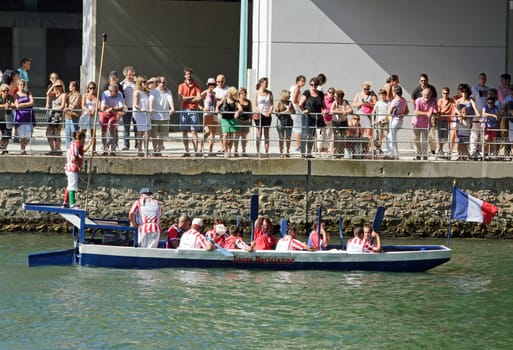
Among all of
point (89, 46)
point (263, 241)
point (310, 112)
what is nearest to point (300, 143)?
point (310, 112)

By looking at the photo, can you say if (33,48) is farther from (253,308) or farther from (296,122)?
(253,308)

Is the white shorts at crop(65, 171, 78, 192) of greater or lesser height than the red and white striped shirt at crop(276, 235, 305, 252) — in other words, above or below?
above

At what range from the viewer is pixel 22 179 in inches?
1059

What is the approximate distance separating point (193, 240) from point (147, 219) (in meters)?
0.92

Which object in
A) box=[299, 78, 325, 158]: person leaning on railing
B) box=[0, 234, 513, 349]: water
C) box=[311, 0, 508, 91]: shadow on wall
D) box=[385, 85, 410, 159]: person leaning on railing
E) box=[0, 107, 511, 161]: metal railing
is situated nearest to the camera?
box=[0, 234, 513, 349]: water

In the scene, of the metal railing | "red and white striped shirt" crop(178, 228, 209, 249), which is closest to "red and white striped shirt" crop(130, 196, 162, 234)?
"red and white striped shirt" crop(178, 228, 209, 249)

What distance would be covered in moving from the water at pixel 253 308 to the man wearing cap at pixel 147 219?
Result: 608mm

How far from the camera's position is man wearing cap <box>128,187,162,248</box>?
23.6 metres

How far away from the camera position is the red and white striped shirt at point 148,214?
77.4 ft

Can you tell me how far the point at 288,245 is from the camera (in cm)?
2372

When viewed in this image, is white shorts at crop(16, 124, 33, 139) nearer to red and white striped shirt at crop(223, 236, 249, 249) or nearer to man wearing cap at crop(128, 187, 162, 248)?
man wearing cap at crop(128, 187, 162, 248)

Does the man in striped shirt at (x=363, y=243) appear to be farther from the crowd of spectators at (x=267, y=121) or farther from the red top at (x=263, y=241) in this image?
the crowd of spectators at (x=267, y=121)

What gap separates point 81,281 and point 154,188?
5090mm

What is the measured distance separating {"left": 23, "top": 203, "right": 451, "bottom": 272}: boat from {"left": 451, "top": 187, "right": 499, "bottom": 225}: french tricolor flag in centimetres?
83
